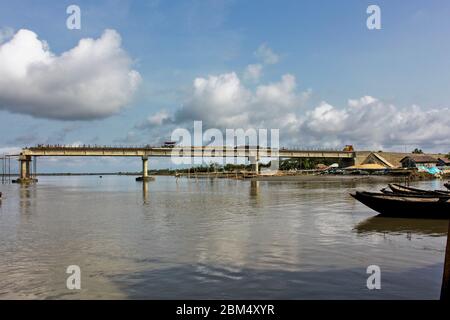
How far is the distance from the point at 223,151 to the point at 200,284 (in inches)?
4270

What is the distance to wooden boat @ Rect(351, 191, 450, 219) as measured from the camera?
23.1m

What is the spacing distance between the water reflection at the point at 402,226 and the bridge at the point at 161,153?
9203cm

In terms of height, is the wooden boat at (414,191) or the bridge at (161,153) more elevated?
the bridge at (161,153)

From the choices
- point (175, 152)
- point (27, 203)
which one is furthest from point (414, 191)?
point (175, 152)

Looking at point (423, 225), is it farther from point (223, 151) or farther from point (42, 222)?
point (223, 151)

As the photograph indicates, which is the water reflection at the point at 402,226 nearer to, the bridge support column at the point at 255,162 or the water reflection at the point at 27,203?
the water reflection at the point at 27,203

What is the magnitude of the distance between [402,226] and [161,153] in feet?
324

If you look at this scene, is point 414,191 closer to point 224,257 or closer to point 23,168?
point 224,257

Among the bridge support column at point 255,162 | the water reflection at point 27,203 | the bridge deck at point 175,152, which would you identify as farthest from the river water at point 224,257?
the bridge support column at point 255,162

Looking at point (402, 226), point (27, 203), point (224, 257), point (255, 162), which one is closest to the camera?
point (224, 257)

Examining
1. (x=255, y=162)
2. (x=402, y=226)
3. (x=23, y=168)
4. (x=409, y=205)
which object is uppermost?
(x=255, y=162)

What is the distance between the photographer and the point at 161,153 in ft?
381

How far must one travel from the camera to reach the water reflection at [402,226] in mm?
19672

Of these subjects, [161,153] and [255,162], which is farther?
[255,162]
